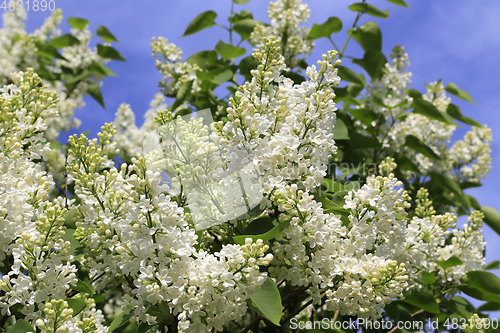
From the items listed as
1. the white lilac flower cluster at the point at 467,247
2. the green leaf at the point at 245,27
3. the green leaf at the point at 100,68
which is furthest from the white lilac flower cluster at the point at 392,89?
the green leaf at the point at 100,68

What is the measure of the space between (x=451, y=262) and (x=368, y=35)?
7.97 ft

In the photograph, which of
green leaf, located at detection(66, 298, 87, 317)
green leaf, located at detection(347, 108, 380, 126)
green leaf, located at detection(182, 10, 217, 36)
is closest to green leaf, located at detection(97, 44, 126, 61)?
green leaf, located at detection(182, 10, 217, 36)

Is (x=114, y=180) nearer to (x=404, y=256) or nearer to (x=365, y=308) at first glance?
(x=365, y=308)

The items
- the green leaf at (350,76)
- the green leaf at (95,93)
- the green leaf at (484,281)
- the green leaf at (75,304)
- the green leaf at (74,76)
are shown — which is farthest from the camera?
the green leaf at (95,93)

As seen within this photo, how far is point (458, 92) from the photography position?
15.8ft

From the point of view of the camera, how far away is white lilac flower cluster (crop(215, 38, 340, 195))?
186cm

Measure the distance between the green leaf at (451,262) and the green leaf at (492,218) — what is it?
1612 mm

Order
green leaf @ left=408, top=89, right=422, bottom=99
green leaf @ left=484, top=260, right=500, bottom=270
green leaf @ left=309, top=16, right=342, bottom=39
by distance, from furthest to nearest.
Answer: green leaf @ left=484, top=260, right=500, bottom=270, green leaf @ left=408, top=89, right=422, bottom=99, green leaf @ left=309, top=16, right=342, bottom=39

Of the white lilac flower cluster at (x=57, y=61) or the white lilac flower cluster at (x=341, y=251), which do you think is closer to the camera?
the white lilac flower cluster at (x=341, y=251)

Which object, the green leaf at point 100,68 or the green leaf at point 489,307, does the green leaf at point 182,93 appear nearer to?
the green leaf at point 100,68

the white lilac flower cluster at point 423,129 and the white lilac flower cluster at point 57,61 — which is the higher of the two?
the white lilac flower cluster at point 57,61

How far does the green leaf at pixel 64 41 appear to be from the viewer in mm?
5285

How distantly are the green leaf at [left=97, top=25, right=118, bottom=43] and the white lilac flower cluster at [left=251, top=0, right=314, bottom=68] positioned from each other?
3.03 meters

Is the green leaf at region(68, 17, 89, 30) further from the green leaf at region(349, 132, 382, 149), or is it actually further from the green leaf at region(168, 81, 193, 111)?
the green leaf at region(349, 132, 382, 149)
